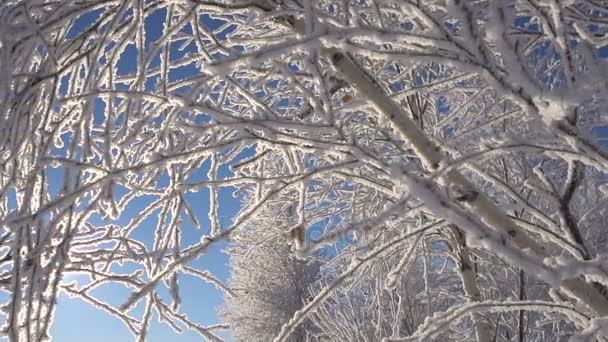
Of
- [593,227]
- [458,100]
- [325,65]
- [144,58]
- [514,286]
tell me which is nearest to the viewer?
[144,58]

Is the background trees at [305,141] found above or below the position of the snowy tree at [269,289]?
below

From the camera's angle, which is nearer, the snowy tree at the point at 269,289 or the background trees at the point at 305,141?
the background trees at the point at 305,141

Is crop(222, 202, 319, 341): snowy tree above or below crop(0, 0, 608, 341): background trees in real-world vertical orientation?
above

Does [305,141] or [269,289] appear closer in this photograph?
[305,141]

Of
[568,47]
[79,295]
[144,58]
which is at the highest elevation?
[144,58]

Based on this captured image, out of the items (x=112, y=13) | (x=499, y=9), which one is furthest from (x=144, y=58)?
(x=499, y=9)

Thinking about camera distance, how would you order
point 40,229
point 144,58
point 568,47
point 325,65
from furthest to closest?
point 325,65 → point 144,58 → point 40,229 → point 568,47

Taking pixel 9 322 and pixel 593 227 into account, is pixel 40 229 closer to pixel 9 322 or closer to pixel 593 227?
pixel 9 322

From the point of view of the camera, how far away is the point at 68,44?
1.46 m

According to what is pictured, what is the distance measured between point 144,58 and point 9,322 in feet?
2.10

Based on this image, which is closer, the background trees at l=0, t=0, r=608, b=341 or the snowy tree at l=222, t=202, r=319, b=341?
the background trees at l=0, t=0, r=608, b=341

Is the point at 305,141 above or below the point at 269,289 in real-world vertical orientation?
below

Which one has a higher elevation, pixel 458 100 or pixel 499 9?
pixel 458 100

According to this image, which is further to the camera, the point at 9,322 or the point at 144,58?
the point at 144,58
